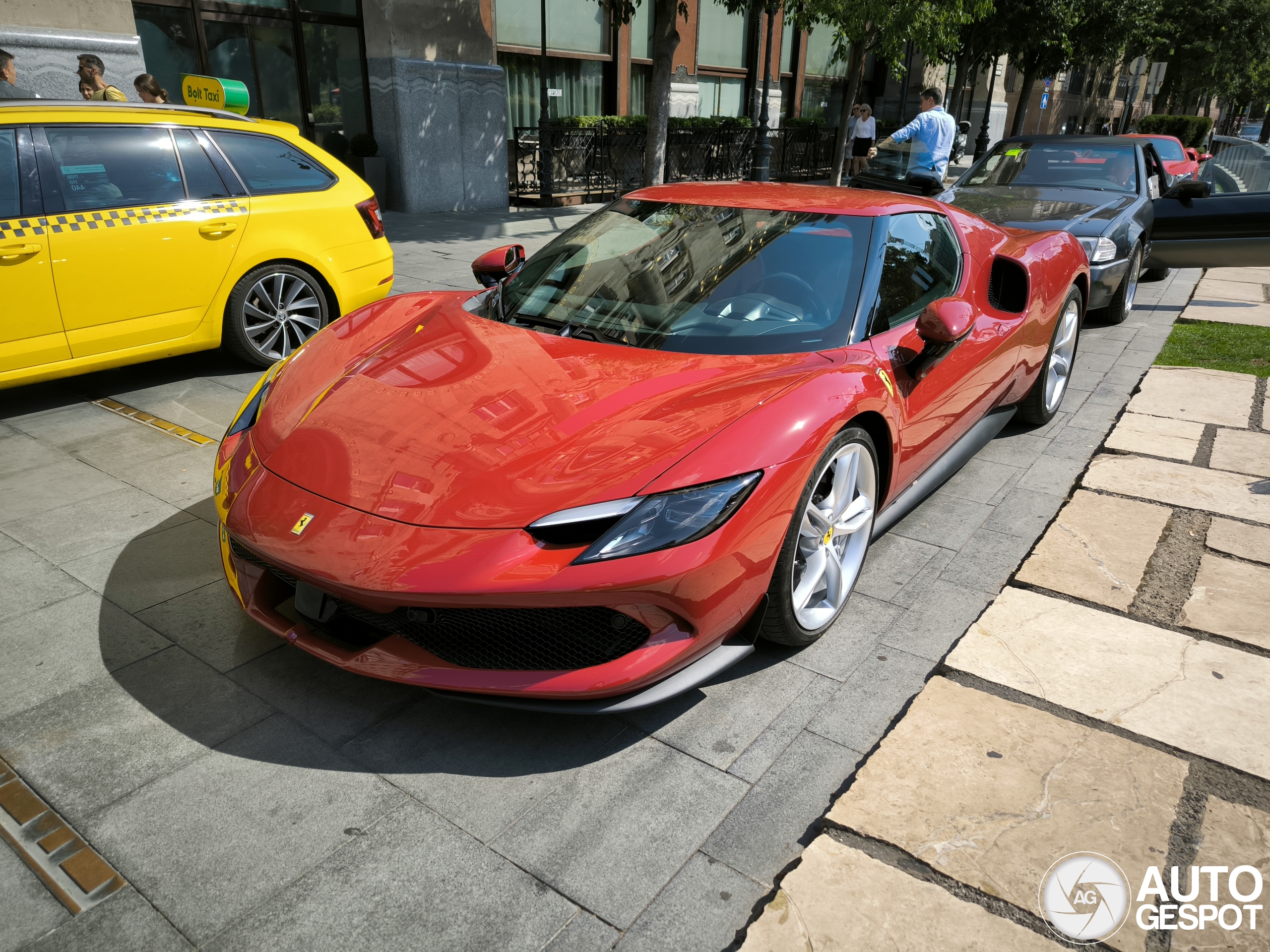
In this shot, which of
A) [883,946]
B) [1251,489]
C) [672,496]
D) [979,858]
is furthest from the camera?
[1251,489]

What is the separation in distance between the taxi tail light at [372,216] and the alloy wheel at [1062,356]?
170 inches

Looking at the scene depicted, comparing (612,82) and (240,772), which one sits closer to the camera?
(240,772)

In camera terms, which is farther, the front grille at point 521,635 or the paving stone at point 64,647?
the paving stone at point 64,647

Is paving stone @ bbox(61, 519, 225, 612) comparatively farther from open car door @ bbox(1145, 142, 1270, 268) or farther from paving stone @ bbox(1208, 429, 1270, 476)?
open car door @ bbox(1145, 142, 1270, 268)

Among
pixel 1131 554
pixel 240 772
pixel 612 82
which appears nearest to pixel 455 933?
pixel 240 772

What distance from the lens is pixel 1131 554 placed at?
143 inches

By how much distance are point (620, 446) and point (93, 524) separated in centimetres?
255

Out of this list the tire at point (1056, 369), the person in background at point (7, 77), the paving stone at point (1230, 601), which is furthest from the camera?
the person in background at point (7, 77)

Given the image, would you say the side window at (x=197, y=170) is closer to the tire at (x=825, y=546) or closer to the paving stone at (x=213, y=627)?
the paving stone at (x=213, y=627)

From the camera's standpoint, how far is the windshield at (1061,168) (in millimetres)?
8055

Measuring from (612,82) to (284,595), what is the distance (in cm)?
1640

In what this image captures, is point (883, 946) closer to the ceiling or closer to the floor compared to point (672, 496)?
closer to the floor

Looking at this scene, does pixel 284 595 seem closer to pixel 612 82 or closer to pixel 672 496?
pixel 672 496

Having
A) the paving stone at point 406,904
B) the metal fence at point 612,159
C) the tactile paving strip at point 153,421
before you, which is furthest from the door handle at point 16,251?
the metal fence at point 612,159
